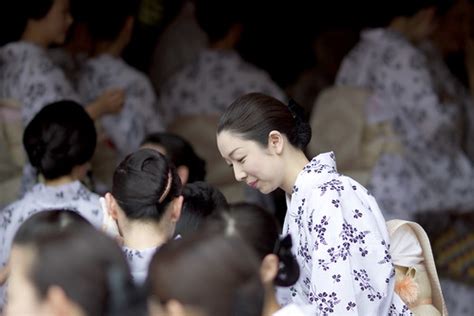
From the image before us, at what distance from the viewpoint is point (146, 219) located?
3.40 meters

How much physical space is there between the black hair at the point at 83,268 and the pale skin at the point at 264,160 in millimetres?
971

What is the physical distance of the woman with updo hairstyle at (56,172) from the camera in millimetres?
4250

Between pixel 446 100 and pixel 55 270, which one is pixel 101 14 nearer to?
pixel 446 100

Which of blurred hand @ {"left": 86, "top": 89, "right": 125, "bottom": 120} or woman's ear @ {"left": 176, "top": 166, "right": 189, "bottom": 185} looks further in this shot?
blurred hand @ {"left": 86, "top": 89, "right": 125, "bottom": 120}

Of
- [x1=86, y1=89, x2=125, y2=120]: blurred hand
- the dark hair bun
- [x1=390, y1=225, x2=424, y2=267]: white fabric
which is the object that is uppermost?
the dark hair bun

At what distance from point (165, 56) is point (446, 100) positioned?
1673 millimetres

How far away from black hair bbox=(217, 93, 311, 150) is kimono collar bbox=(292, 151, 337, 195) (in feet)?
0.35

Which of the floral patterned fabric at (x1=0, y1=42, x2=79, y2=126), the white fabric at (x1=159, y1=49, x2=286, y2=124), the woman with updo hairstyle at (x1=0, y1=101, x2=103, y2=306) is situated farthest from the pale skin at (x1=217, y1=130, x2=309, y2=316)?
the white fabric at (x1=159, y1=49, x2=286, y2=124)

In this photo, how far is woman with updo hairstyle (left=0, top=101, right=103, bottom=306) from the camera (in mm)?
4250

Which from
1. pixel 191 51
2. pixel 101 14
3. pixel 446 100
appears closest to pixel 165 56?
pixel 191 51

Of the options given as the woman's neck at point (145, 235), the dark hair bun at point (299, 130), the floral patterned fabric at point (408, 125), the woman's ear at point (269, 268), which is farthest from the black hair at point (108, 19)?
the woman's ear at point (269, 268)

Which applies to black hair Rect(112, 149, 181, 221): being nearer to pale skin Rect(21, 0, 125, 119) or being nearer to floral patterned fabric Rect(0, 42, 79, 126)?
floral patterned fabric Rect(0, 42, 79, 126)

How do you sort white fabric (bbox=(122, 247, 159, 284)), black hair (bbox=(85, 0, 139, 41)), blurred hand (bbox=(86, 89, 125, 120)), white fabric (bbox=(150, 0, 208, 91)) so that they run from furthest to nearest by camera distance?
white fabric (bbox=(150, 0, 208, 91))
black hair (bbox=(85, 0, 139, 41))
blurred hand (bbox=(86, 89, 125, 120))
white fabric (bbox=(122, 247, 159, 284))

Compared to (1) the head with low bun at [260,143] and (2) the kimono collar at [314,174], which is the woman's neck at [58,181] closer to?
(1) the head with low bun at [260,143]
